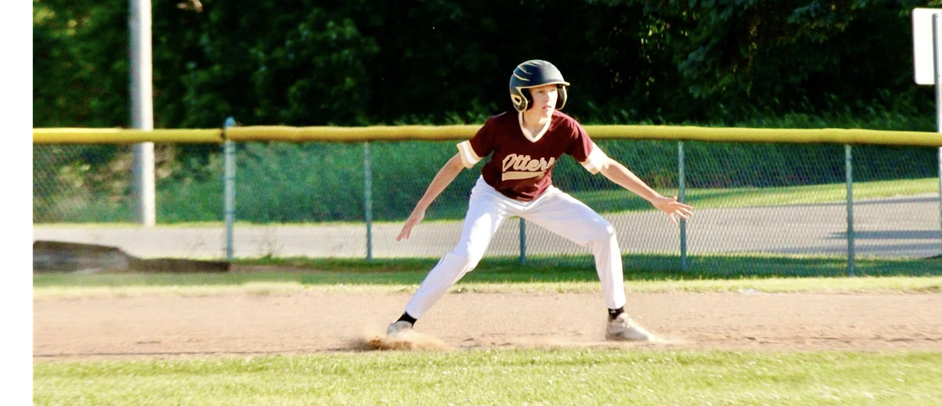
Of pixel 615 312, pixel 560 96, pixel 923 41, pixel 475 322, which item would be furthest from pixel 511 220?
pixel 560 96

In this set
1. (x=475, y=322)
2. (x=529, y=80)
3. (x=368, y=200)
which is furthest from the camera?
(x=368, y=200)

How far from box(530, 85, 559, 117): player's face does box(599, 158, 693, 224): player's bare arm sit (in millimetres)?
623

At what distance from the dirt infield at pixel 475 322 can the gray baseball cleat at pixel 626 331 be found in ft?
0.42

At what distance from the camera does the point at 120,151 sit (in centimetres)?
1280

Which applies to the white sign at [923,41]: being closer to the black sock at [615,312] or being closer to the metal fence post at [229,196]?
the black sock at [615,312]

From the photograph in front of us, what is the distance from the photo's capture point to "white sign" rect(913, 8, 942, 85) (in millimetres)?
10586

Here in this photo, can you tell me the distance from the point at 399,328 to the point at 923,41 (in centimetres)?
637

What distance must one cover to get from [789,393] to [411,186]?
7774mm

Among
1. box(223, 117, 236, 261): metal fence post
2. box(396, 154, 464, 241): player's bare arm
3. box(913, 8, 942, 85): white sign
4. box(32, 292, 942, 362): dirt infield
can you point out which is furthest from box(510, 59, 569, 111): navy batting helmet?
box(223, 117, 236, 261): metal fence post

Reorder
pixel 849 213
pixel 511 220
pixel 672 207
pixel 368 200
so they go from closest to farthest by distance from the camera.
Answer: pixel 672 207 < pixel 849 213 < pixel 368 200 < pixel 511 220

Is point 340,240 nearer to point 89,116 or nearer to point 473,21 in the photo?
point 473,21

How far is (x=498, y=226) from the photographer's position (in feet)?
22.8

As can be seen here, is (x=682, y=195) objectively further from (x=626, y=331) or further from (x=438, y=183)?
(x=438, y=183)

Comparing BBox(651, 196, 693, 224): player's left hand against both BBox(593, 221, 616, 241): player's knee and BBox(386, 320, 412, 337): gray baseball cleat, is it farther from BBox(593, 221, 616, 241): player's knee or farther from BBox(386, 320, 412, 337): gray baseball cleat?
BBox(386, 320, 412, 337): gray baseball cleat
